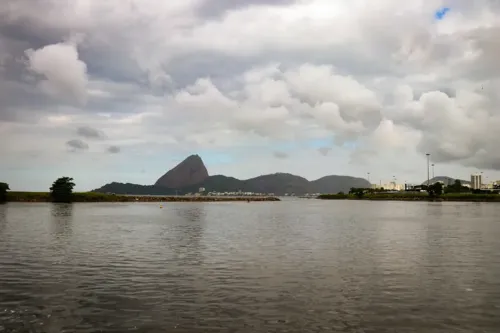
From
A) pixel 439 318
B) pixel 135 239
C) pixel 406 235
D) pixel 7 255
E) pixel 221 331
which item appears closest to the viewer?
pixel 221 331


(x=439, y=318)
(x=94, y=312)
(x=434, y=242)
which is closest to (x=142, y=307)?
(x=94, y=312)

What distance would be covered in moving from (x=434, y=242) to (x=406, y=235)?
9.58m

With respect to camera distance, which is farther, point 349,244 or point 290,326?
point 349,244

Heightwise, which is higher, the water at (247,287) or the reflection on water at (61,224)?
the reflection on water at (61,224)

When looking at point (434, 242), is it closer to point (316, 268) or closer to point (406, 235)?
point (406, 235)

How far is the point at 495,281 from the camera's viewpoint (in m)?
32.7

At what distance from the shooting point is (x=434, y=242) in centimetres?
5844

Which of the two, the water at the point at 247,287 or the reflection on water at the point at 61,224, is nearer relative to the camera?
the water at the point at 247,287

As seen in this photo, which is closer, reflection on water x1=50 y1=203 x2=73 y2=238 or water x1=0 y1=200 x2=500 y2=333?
water x1=0 y1=200 x2=500 y2=333

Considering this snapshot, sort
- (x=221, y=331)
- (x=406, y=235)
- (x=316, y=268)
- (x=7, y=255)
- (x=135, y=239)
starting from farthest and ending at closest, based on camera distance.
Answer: (x=406, y=235)
(x=135, y=239)
(x=7, y=255)
(x=316, y=268)
(x=221, y=331)

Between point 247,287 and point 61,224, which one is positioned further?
point 61,224

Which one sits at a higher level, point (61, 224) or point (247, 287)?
point (61, 224)

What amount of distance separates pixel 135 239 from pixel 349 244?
28.4 meters

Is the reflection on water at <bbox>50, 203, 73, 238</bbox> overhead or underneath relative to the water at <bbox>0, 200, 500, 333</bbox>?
overhead
